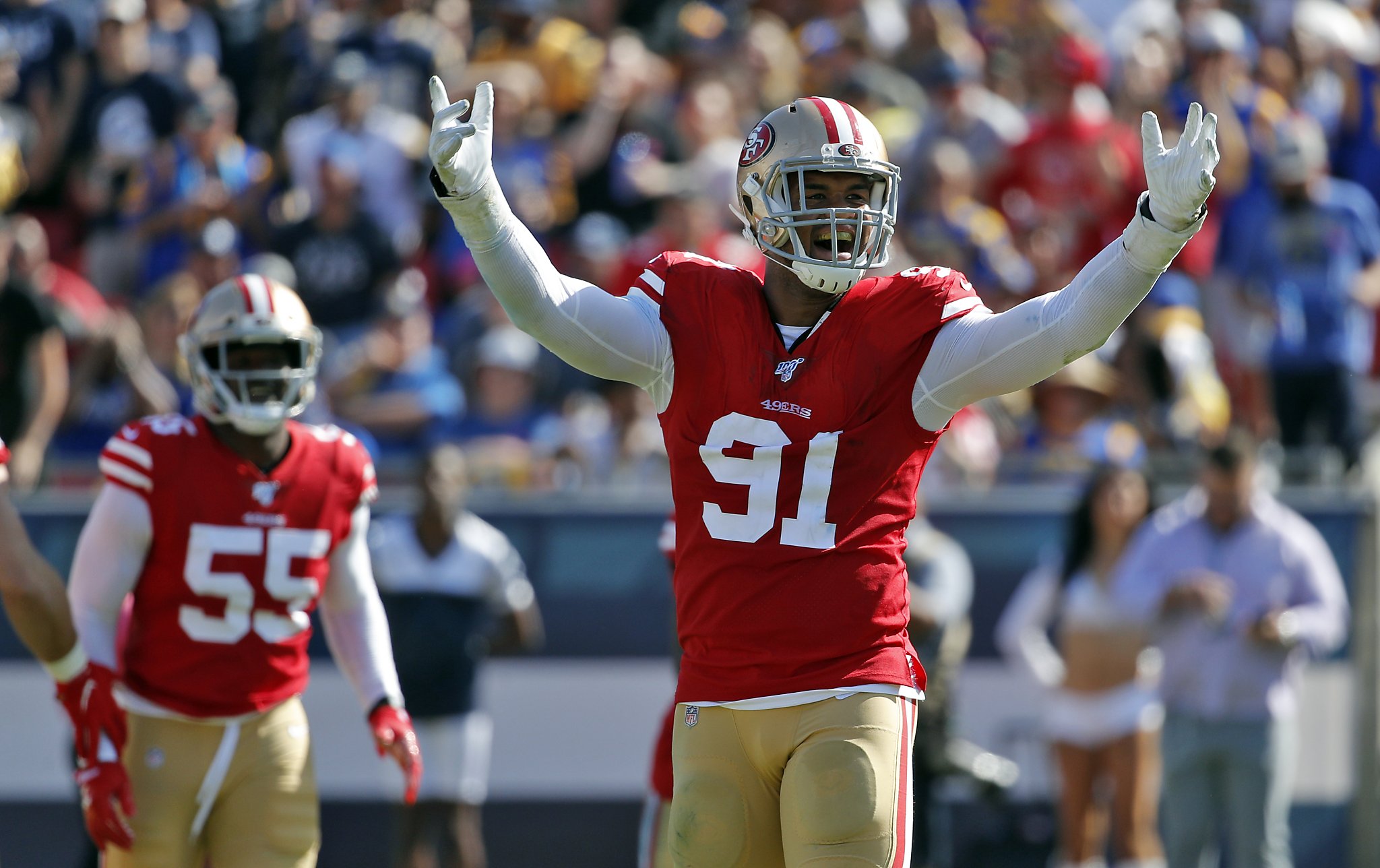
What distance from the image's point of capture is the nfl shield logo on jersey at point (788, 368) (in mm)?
3512

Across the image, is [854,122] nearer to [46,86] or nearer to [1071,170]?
[1071,170]

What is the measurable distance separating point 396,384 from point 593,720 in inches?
74.1

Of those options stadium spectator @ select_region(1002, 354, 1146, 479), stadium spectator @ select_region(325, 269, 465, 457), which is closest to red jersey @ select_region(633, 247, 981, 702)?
stadium spectator @ select_region(1002, 354, 1146, 479)

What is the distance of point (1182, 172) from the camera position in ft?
10.5

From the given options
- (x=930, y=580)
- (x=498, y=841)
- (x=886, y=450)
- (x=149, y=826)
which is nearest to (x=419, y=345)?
(x=498, y=841)

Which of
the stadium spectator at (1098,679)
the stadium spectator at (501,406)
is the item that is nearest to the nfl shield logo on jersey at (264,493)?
the stadium spectator at (501,406)

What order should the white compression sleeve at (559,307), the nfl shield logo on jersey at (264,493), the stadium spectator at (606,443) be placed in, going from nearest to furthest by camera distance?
the white compression sleeve at (559,307) → the nfl shield logo on jersey at (264,493) → the stadium spectator at (606,443)

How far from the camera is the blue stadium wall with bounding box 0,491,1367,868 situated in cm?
753

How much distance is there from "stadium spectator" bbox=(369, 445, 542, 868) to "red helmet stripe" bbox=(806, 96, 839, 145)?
3965mm

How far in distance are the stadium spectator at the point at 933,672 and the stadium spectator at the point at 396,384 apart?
2.44 metres

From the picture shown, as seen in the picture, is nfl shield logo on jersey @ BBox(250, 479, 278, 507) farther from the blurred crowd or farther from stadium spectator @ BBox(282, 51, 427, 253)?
stadium spectator @ BBox(282, 51, 427, 253)

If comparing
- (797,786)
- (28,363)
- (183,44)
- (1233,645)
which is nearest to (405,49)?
(183,44)

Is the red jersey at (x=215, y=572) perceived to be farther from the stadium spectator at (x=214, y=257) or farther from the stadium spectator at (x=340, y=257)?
the stadium spectator at (x=340, y=257)

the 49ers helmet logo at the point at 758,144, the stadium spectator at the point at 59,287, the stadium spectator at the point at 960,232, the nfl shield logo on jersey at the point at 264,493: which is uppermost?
the stadium spectator at the point at 960,232
